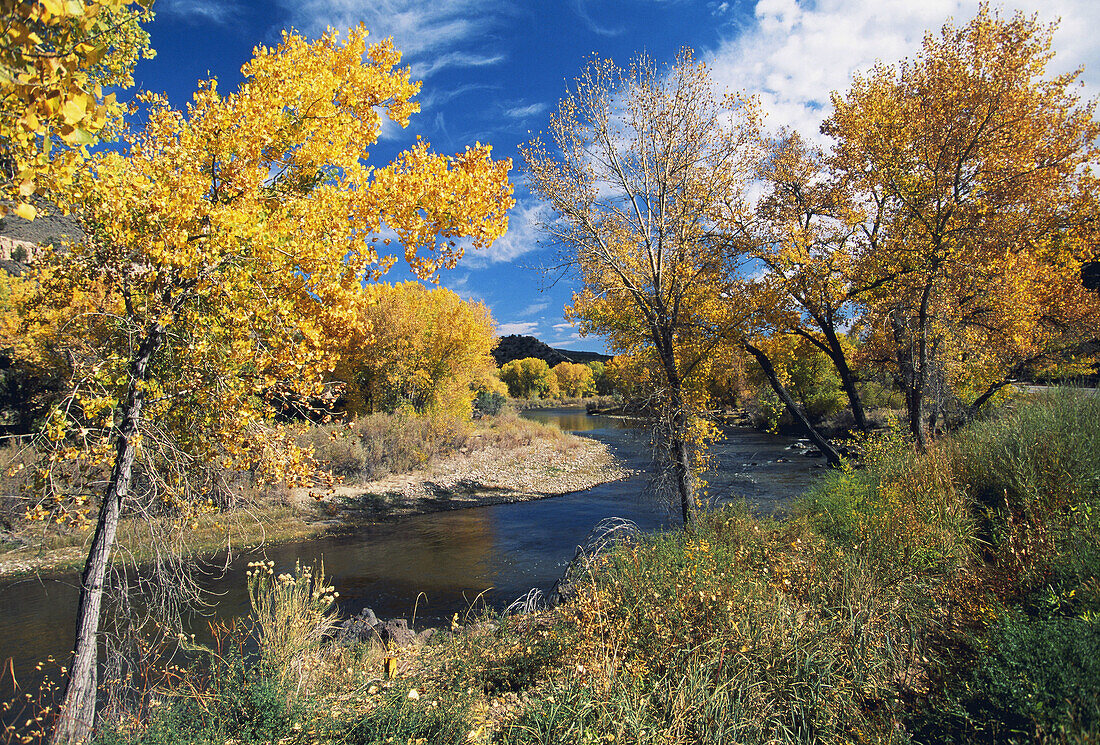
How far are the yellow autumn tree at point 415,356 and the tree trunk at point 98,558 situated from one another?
24327 mm

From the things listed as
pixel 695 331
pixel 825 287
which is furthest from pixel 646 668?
pixel 825 287

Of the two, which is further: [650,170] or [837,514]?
[650,170]

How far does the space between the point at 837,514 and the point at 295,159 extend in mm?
8506

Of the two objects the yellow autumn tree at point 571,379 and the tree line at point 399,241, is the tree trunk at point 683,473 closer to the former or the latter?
Answer: the tree line at point 399,241

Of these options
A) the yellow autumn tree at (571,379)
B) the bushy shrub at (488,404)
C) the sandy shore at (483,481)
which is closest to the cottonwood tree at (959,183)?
the sandy shore at (483,481)

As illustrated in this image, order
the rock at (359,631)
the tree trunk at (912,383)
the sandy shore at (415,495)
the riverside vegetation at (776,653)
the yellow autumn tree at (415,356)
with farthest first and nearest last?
the yellow autumn tree at (415,356) → the sandy shore at (415,495) → the tree trunk at (912,383) → the rock at (359,631) → the riverside vegetation at (776,653)

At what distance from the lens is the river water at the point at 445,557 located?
1032 cm

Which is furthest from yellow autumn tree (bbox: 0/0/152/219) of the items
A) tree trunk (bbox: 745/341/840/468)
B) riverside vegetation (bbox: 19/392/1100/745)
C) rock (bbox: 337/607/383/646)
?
tree trunk (bbox: 745/341/840/468)

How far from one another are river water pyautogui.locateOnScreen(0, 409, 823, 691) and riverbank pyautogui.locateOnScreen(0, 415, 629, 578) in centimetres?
99

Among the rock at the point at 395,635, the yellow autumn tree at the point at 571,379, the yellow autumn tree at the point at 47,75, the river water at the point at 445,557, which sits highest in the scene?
the yellow autumn tree at the point at 571,379

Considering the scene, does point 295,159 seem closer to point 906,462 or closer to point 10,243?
point 906,462

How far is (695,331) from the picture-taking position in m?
9.92

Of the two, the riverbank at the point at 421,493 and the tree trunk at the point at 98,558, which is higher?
the tree trunk at the point at 98,558

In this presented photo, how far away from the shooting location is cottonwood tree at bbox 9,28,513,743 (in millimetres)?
4117
